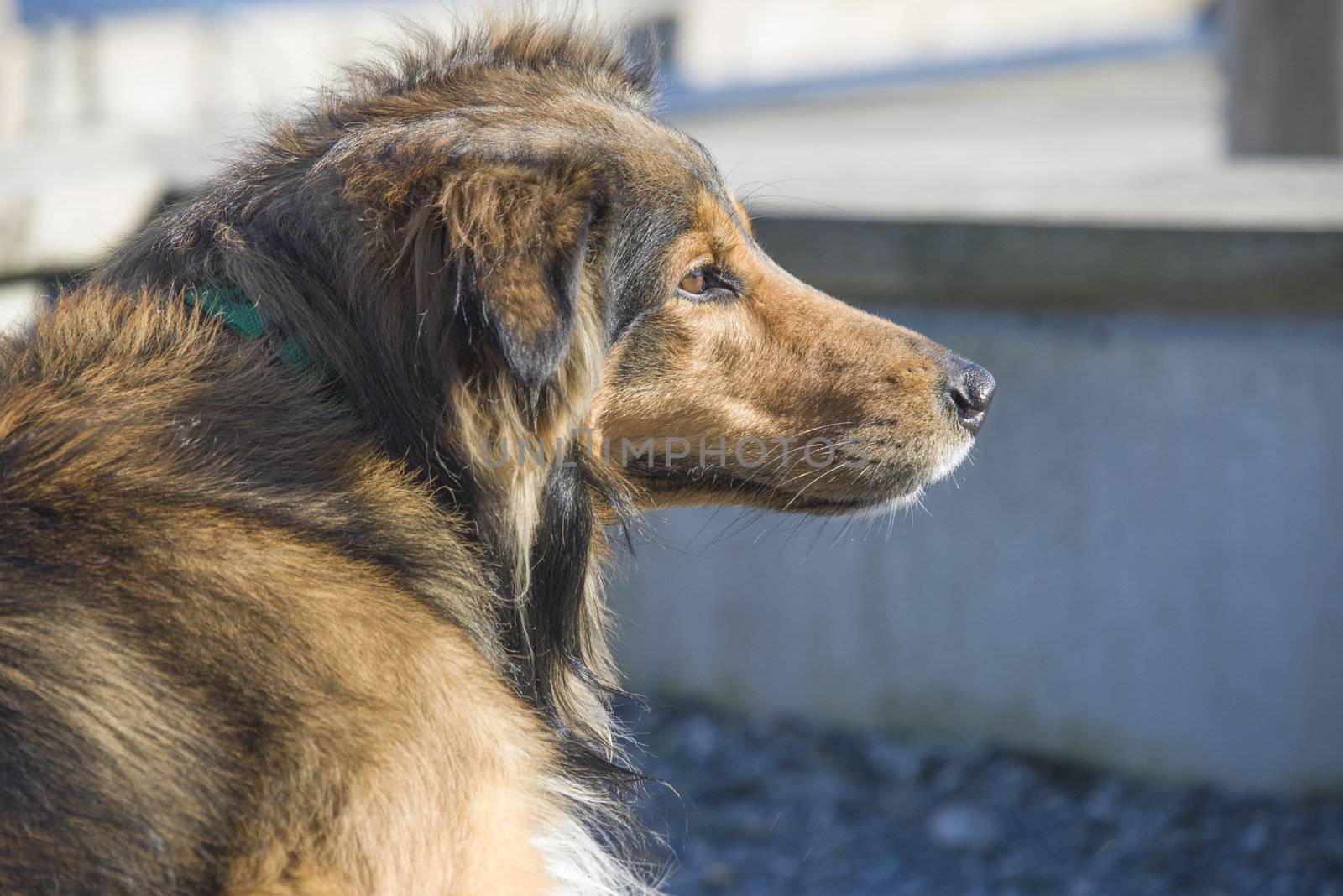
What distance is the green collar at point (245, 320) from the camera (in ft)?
6.79

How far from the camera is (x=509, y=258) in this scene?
6.20 feet

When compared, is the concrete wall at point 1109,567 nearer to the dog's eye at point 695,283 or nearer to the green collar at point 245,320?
the dog's eye at point 695,283

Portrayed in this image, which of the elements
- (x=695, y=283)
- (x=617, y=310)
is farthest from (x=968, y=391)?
(x=617, y=310)

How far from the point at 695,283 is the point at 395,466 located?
71 cm

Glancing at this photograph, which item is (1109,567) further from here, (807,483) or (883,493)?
(807,483)

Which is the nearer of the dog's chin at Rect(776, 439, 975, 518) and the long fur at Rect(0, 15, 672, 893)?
the long fur at Rect(0, 15, 672, 893)

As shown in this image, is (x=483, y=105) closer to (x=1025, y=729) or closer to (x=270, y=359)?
(x=270, y=359)

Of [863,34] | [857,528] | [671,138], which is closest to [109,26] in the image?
[863,34]

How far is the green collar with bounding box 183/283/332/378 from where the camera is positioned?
207cm

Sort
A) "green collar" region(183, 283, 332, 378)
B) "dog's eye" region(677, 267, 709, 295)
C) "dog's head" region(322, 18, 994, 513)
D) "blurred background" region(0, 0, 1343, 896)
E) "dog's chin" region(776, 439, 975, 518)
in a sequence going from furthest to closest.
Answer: "blurred background" region(0, 0, 1343, 896) < "dog's chin" region(776, 439, 975, 518) < "dog's eye" region(677, 267, 709, 295) < "green collar" region(183, 283, 332, 378) < "dog's head" region(322, 18, 994, 513)

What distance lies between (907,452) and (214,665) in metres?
1.37

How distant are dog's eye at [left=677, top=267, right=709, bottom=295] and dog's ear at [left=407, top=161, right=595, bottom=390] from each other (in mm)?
420

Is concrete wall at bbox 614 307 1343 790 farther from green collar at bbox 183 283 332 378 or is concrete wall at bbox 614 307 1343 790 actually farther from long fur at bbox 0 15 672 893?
green collar at bbox 183 283 332 378

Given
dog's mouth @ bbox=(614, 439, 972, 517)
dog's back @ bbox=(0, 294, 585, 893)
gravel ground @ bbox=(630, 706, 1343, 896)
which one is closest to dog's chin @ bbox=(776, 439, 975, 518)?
dog's mouth @ bbox=(614, 439, 972, 517)
